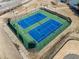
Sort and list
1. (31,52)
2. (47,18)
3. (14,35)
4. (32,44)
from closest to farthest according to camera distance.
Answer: (31,52) < (32,44) < (14,35) < (47,18)

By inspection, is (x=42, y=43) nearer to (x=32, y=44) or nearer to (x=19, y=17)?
(x=32, y=44)

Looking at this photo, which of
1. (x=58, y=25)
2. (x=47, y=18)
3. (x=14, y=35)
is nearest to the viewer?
(x=14, y=35)

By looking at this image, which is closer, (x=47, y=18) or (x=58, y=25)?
(x=58, y=25)

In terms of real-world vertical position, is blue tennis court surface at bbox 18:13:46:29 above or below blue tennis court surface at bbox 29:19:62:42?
below

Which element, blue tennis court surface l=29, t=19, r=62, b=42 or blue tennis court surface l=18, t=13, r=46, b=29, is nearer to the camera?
blue tennis court surface l=29, t=19, r=62, b=42

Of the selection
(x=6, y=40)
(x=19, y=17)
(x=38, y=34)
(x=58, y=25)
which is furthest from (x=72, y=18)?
(x=6, y=40)
